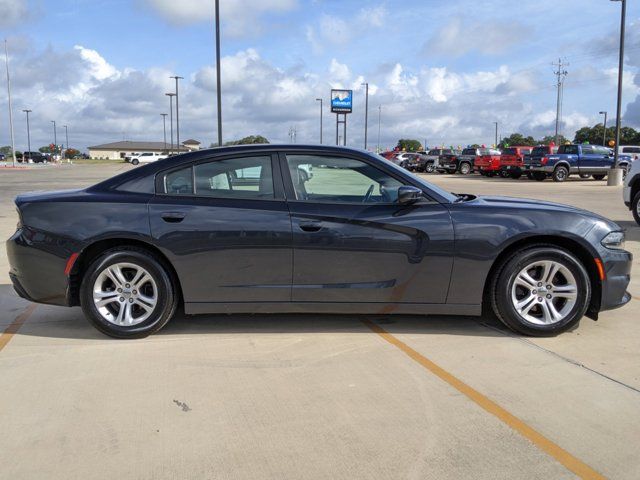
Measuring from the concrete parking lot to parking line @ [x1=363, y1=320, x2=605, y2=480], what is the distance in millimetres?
10

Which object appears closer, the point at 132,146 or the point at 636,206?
the point at 636,206

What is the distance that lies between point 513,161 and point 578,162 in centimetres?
400

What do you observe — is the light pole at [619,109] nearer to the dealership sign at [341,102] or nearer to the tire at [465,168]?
the tire at [465,168]

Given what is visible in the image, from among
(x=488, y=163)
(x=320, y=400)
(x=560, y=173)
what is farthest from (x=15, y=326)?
(x=488, y=163)

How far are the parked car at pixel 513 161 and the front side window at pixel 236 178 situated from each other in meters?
29.7

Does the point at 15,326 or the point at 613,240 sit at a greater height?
the point at 613,240

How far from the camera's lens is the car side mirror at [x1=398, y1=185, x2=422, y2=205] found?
4.33 m

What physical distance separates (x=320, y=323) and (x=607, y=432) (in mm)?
2453

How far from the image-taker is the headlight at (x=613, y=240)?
453cm

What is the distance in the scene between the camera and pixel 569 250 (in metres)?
4.61

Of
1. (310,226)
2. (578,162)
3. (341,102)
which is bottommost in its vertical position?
(310,226)

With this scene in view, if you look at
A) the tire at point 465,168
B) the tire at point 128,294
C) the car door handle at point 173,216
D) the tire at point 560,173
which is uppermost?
the tire at point 465,168

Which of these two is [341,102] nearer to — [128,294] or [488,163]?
[488,163]

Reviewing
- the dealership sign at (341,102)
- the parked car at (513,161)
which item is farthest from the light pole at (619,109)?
the dealership sign at (341,102)
